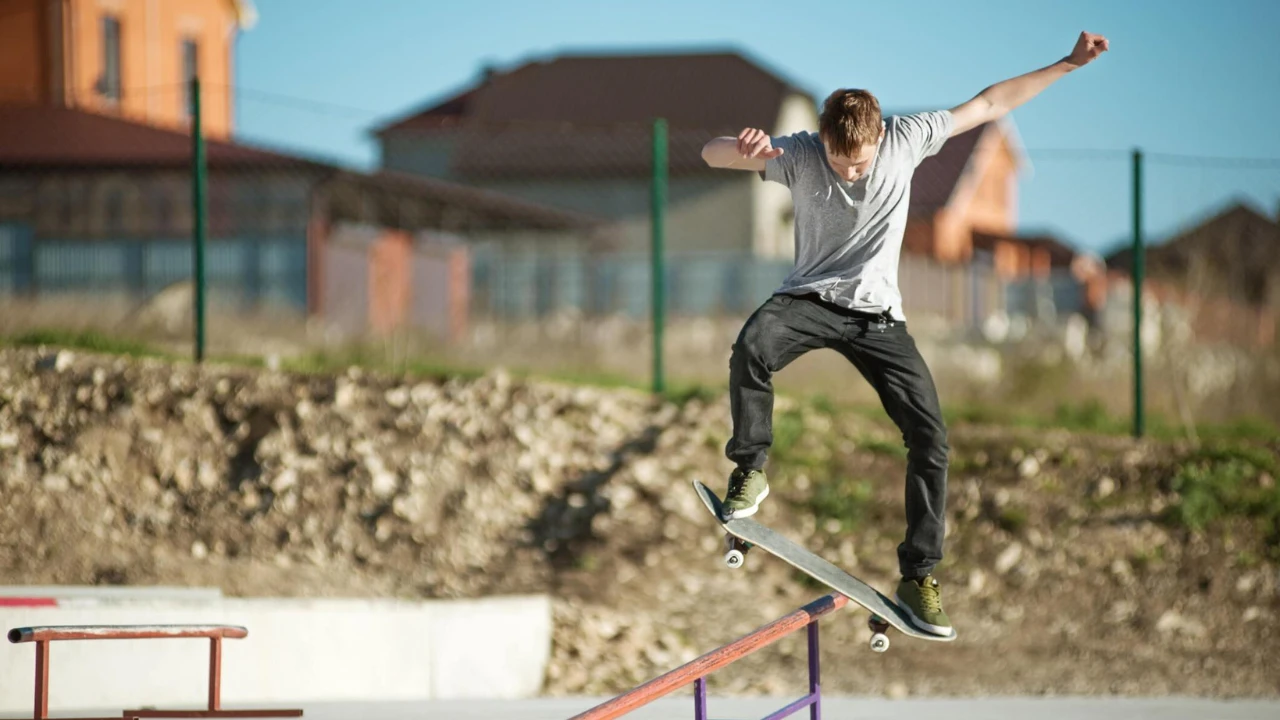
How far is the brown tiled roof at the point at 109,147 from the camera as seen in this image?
13860 mm

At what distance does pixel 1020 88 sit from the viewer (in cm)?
457

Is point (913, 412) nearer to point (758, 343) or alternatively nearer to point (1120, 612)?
point (758, 343)

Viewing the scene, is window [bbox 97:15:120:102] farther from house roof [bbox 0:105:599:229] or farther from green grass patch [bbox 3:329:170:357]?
green grass patch [bbox 3:329:170:357]

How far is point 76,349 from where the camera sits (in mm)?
9781

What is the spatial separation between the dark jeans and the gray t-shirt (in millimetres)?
69

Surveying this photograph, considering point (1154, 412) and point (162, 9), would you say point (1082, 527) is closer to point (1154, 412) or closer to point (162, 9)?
point (1154, 412)

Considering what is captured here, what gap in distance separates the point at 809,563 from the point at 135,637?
229 centimetres

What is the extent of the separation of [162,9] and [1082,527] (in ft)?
57.6

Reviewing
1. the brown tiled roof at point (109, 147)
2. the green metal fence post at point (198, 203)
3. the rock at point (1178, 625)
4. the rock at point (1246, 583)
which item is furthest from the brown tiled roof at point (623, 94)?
the rock at point (1178, 625)

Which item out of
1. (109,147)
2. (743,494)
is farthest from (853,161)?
(109,147)

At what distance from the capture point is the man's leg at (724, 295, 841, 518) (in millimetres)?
4359

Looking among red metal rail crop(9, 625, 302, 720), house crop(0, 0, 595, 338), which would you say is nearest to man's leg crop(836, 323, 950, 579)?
red metal rail crop(9, 625, 302, 720)

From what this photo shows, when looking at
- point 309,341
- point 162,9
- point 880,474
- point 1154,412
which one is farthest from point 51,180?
point 1154,412

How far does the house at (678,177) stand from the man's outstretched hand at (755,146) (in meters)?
16.3
